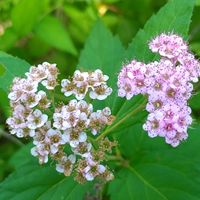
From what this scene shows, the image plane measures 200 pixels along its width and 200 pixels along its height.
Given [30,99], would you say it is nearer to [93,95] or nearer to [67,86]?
[67,86]

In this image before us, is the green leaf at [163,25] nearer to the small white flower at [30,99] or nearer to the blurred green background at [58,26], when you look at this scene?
the small white flower at [30,99]

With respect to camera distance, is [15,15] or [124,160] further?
[15,15]

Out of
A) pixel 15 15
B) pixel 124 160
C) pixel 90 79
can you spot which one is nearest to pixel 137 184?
pixel 124 160

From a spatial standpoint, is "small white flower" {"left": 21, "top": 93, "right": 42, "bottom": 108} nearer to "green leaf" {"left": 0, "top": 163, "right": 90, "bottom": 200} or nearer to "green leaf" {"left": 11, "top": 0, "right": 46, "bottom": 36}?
"green leaf" {"left": 0, "top": 163, "right": 90, "bottom": 200}

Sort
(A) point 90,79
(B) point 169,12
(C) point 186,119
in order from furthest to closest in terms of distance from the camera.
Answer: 1. (B) point 169,12
2. (A) point 90,79
3. (C) point 186,119

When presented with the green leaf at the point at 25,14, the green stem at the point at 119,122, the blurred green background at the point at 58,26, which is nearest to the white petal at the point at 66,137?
the green stem at the point at 119,122

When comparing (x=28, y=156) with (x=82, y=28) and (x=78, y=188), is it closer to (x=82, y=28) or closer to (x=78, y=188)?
(x=78, y=188)

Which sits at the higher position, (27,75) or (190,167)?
(27,75)
